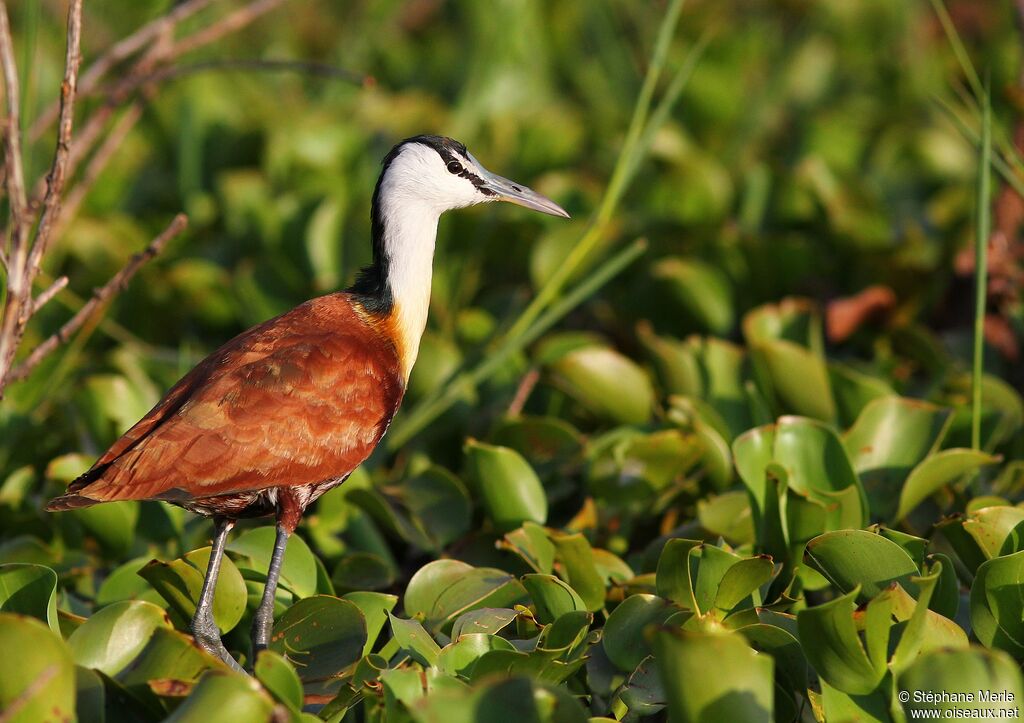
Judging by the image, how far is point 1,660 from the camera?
2559 mm

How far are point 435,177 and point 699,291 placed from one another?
5.85ft

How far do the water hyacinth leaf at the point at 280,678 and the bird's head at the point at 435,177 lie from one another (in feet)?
5.56

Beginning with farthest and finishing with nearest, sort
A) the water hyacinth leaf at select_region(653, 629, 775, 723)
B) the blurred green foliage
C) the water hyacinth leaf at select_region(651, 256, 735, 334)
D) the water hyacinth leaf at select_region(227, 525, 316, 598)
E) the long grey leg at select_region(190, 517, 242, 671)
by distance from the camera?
the water hyacinth leaf at select_region(651, 256, 735, 334), the water hyacinth leaf at select_region(227, 525, 316, 598), the long grey leg at select_region(190, 517, 242, 671), the blurred green foliage, the water hyacinth leaf at select_region(653, 629, 775, 723)

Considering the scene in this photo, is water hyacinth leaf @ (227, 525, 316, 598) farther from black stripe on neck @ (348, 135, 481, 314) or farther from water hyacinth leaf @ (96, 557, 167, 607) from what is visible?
black stripe on neck @ (348, 135, 481, 314)

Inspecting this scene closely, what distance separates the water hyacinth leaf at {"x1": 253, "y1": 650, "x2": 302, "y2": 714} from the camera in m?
2.87

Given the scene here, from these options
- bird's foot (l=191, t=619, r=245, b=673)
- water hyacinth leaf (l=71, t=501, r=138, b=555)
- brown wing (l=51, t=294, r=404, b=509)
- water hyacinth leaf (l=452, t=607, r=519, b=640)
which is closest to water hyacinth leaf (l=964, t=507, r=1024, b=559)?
water hyacinth leaf (l=452, t=607, r=519, b=640)

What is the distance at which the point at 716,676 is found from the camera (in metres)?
2.56

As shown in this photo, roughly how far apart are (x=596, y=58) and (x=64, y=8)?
3.86 meters

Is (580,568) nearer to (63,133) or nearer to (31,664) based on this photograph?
(31,664)

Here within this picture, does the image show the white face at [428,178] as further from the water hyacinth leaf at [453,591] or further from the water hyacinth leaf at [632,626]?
the water hyacinth leaf at [632,626]

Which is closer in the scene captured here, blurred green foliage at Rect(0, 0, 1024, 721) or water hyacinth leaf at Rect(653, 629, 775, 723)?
water hyacinth leaf at Rect(653, 629, 775, 723)

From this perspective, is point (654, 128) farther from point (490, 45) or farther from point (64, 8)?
point (64, 8)

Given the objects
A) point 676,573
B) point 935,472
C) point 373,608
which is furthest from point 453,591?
point 935,472

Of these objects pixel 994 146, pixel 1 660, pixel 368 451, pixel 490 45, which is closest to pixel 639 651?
pixel 368 451
